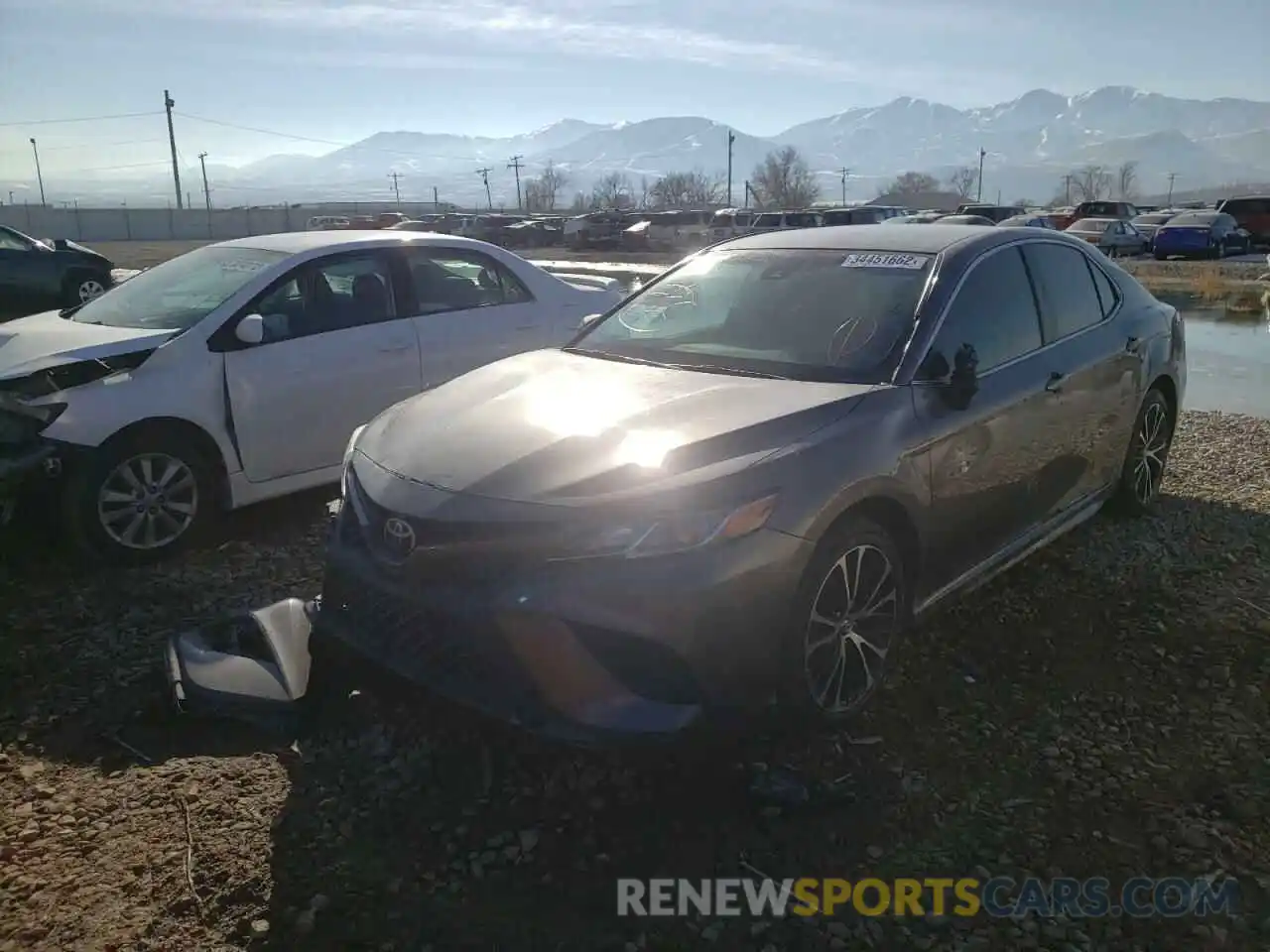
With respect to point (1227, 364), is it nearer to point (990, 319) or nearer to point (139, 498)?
point (990, 319)

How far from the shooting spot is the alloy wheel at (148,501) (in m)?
4.69

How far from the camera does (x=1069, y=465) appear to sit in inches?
174

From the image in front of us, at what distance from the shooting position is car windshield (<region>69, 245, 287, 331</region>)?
527 cm

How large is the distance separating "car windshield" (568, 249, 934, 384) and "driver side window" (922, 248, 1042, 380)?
16 cm

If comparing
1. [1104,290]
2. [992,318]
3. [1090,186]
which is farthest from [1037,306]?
[1090,186]

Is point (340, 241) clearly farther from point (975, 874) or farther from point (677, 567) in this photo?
point (975, 874)

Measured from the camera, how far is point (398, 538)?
291 centimetres

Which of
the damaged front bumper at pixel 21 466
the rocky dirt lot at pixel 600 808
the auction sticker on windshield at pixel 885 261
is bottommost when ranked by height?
the rocky dirt lot at pixel 600 808

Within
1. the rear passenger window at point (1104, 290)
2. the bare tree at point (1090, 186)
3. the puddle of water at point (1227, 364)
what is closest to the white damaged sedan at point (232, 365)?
the rear passenger window at point (1104, 290)

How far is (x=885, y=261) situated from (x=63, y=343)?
161 inches

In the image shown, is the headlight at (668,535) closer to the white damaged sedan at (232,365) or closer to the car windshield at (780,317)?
the car windshield at (780,317)

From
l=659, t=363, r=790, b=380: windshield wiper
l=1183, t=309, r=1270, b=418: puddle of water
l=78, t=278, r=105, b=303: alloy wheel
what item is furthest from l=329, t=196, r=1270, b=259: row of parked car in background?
l=659, t=363, r=790, b=380: windshield wiper

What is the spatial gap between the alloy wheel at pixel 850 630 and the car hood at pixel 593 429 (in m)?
0.48

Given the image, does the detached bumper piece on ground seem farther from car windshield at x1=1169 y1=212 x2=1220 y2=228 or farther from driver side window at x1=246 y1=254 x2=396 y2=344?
car windshield at x1=1169 y1=212 x2=1220 y2=228
